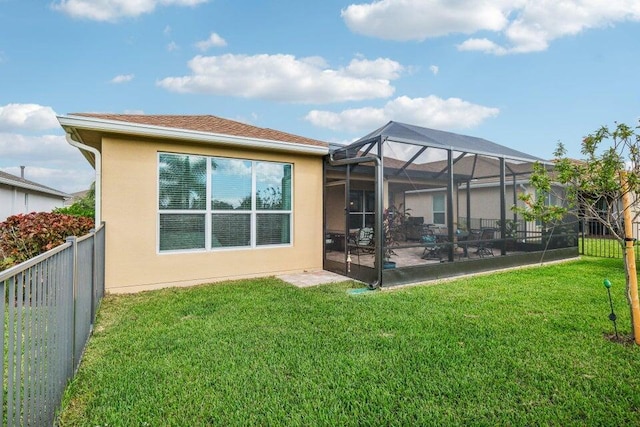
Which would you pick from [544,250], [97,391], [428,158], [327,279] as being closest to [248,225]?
[327,279]

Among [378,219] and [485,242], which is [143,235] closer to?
[378,219]

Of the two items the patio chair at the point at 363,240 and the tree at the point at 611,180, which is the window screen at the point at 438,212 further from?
the tree at the point at 611,180

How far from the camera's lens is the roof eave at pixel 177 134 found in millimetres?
5684

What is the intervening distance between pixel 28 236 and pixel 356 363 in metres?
6.23

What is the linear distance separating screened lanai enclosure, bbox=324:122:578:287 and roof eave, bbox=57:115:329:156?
1.03 m

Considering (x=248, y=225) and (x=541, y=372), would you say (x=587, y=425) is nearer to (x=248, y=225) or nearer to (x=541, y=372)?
(x=541, y=372)

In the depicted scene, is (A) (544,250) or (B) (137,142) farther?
(A) (544,250)

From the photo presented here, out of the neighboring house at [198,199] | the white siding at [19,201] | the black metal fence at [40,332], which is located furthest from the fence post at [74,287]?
the white siding at [19,201]

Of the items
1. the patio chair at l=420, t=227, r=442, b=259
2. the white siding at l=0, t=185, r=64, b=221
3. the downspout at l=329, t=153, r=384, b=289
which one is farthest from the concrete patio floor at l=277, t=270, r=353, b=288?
the white siding at l=0, t=185, r=64, b=221

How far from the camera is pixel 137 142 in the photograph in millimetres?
6352

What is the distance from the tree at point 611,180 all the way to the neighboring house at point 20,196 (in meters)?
18.7

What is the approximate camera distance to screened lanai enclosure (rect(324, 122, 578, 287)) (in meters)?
6.79

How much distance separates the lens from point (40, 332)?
2.08 m

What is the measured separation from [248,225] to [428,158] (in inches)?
171
